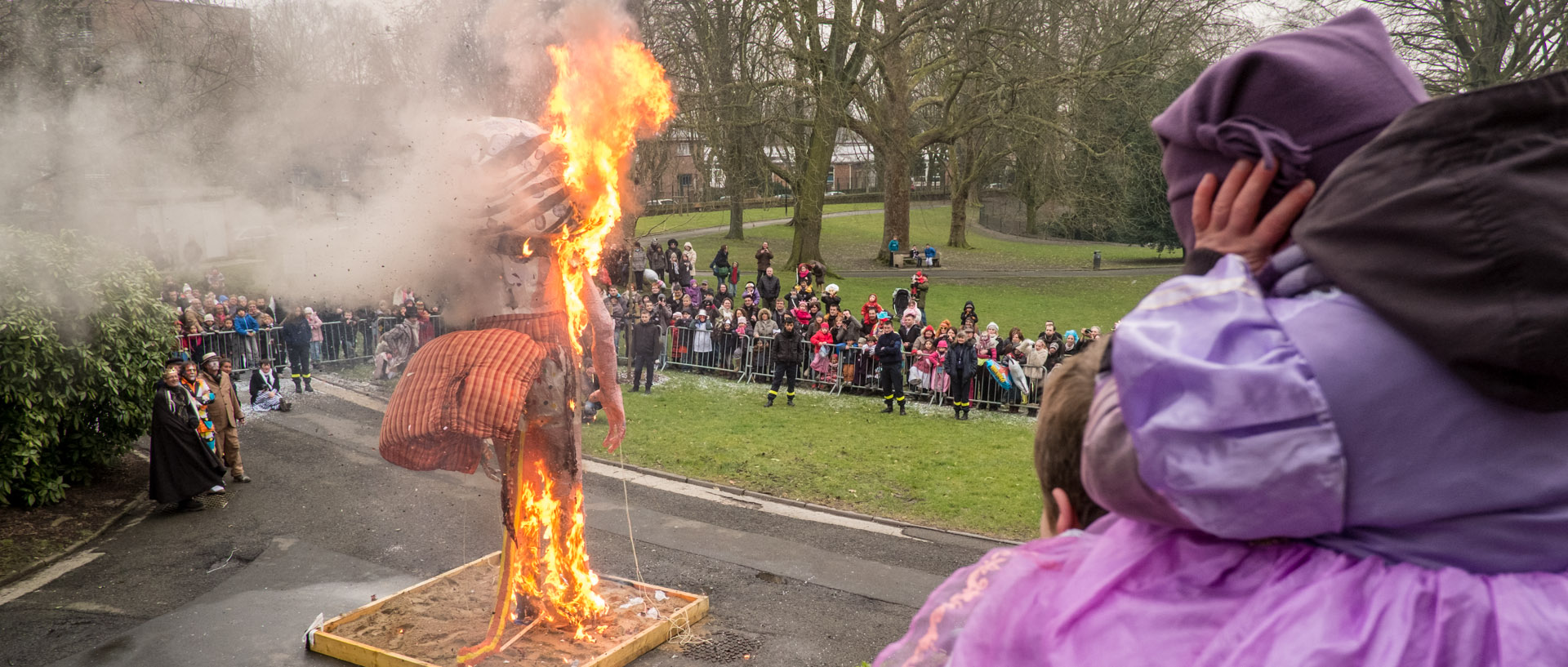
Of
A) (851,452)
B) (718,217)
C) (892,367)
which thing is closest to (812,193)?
(892,367)

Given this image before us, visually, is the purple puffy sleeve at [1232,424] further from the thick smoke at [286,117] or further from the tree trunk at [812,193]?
the tree trunk at [812,193]

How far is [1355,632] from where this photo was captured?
3.88 ft

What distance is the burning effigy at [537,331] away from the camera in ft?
18.2

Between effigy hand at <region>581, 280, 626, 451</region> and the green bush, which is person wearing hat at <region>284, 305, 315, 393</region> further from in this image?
effigy hand at <region>581, 280, 626, 451</region>

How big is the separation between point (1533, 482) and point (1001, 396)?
46.6ft

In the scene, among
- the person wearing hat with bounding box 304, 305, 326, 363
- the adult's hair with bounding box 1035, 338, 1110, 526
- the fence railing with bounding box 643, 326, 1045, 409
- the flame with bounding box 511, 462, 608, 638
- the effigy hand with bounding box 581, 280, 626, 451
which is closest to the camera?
the adult's hair with bounding box 1035, 338, 1110, 526

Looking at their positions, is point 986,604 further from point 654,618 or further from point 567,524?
point 654,618

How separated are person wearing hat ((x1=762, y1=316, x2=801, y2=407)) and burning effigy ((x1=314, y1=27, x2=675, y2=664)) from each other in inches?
351

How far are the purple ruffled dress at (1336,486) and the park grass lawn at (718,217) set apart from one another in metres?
25.1

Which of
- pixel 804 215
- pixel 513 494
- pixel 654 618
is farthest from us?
pixel 804 215

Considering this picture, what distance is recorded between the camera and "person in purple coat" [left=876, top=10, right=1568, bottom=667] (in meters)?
1.17

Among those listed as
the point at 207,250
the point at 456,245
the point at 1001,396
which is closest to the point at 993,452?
the point at 1001,396

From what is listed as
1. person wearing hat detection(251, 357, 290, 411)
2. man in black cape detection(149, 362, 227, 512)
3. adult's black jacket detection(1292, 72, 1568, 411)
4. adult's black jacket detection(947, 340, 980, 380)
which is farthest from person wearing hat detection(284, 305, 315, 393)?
adult's black jacket detection(1292, 72, 1568, 411)

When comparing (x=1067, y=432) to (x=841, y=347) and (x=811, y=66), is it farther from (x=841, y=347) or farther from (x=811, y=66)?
(x=811, y=66)
